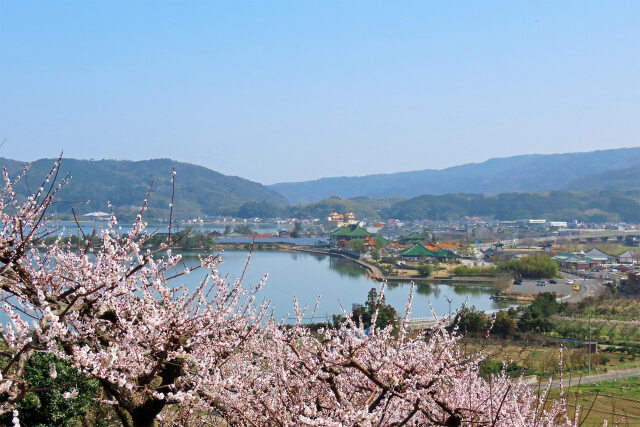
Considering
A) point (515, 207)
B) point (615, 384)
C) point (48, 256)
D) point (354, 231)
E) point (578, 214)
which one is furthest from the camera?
point (515, 207)

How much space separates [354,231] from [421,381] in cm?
2439

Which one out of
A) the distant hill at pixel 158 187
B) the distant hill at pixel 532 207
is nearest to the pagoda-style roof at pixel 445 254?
the distant hill at pixel 158 187

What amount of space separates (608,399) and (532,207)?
4321 cm

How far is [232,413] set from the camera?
1.30m

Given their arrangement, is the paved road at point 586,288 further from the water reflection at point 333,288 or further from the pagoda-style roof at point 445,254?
the pagoda-style roof at point 445,254

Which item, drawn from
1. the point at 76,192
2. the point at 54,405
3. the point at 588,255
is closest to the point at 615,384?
the point at 54,405

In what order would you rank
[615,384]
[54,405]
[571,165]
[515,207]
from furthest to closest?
1. [571,165]
2. [515,207]
3. [615,384]
4. [54,405]

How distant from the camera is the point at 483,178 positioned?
3907 inches

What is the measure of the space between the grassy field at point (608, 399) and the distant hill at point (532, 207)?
1467 inches

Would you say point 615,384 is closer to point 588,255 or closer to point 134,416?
point 134,416

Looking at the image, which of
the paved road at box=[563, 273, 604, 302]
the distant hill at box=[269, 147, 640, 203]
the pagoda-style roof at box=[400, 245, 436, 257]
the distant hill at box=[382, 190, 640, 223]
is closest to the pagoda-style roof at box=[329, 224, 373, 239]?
the pagoda-style roof at box=[400, 245, 436, 257]

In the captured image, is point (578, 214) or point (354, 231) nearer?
point (354, 231)

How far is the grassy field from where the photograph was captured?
13.9 feet

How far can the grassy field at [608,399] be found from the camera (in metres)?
4.23
